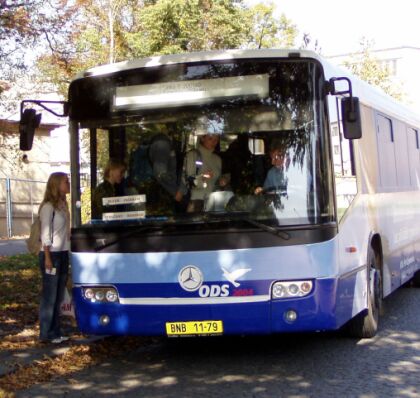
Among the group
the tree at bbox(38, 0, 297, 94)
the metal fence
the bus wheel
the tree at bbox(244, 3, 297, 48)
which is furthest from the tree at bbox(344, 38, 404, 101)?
the bus wheel

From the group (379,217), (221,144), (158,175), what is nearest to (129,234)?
(158,175)

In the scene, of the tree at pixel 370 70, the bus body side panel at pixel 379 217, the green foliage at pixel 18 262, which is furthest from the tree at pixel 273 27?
the bus body side panel at pixel 379 217

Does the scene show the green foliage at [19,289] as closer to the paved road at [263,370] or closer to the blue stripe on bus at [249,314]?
the paved road at [263,370]

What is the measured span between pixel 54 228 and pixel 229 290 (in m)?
2.60

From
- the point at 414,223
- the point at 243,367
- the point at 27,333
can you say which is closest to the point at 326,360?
the point at 243,367

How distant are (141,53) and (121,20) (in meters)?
1.74

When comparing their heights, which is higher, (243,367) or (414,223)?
(414,223)

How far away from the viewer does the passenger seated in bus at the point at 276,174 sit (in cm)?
655

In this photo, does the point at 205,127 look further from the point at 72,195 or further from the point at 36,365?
the point at 36,365

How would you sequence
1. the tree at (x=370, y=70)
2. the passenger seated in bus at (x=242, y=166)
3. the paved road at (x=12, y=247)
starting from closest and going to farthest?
the passenger seated in bus at (x=242, y=166) → the paved road at (x=12, y=247) → the tree at (x=370, y=70)

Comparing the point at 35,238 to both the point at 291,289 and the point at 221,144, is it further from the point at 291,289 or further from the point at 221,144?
the point at 291,289

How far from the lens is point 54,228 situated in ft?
26.9

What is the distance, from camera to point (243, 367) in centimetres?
705

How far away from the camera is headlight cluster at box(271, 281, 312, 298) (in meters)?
6.45
